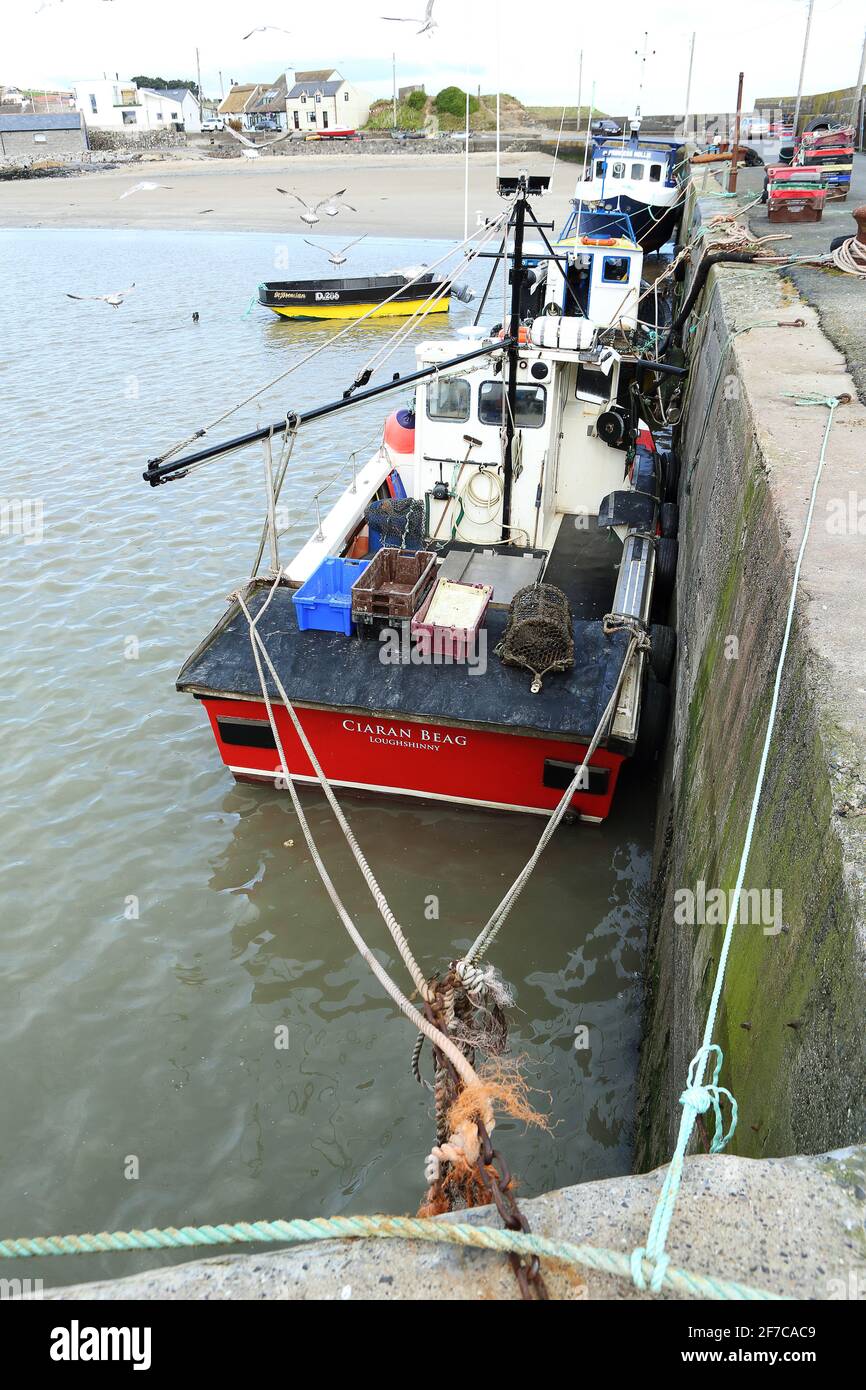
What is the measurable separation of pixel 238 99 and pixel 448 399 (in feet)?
380

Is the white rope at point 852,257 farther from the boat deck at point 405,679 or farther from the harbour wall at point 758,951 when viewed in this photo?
the boat deck at point 405,679

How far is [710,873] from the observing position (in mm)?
4234

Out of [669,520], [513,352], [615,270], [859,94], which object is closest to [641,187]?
[859,94]

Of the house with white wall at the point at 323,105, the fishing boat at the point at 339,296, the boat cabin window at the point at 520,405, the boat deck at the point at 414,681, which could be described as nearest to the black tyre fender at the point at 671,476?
the boat cabin window at the point at 520,405

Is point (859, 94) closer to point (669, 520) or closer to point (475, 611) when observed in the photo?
point (669, 520)

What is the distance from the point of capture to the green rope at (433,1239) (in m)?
1.69

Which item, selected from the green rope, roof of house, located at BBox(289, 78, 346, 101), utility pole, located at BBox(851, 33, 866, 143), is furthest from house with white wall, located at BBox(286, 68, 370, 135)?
the green rope

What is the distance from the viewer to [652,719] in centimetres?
796

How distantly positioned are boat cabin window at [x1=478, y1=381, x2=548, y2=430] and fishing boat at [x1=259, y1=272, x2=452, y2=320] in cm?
1946

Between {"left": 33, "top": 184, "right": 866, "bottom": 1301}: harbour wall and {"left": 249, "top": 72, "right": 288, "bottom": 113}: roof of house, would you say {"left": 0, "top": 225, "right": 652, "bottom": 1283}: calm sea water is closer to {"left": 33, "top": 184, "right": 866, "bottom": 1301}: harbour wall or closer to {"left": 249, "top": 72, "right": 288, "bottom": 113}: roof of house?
{"left": 33, "top": 184, "right": 866, "bottom": 1301}: harbour wall

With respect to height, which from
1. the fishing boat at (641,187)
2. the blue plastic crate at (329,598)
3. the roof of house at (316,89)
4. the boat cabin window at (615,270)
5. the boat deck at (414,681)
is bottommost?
the boat deck at (414,681)

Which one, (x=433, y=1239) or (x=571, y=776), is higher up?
(x=433, y=1239)

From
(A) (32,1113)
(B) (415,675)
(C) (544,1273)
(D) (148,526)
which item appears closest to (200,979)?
(A) (32,1113)

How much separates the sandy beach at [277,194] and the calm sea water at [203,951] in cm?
3755
